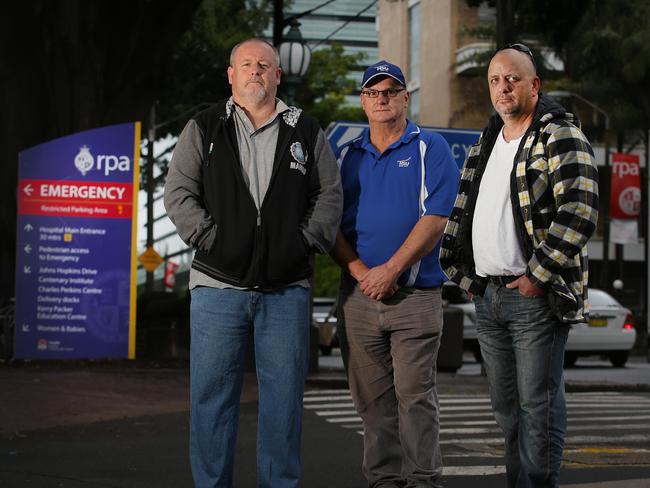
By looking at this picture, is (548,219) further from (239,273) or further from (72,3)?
(72,3)

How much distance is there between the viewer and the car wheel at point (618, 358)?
24.0m

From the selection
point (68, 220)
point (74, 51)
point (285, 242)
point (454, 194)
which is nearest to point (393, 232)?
point (454, 194)

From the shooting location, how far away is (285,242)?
5.39 metres

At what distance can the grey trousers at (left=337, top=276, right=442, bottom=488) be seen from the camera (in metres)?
5.84

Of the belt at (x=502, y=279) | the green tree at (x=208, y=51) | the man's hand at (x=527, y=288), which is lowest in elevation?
the man's hand at (x=527, y=288)

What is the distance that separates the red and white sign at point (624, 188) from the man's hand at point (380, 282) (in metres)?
33.2

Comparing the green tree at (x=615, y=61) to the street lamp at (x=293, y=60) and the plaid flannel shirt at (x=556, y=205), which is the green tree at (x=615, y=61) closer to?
the street lamp at (x=293, y=60)

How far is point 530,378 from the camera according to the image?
5.29m

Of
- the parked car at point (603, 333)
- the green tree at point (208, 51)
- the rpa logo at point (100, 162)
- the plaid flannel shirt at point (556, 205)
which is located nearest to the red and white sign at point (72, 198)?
the rpa logo at point (100, 162)

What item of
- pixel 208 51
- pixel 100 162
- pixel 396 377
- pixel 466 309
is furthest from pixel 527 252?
pixel 208 51

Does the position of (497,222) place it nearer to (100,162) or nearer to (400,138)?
(400,138)

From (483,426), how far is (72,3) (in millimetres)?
10794

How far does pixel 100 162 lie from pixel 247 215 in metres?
12.8

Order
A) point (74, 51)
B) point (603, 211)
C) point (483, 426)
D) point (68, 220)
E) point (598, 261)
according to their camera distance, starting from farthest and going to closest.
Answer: point (598, 261)
point (603, 211)
point (74, 51)
point (68, 220)
point (483, 426)
